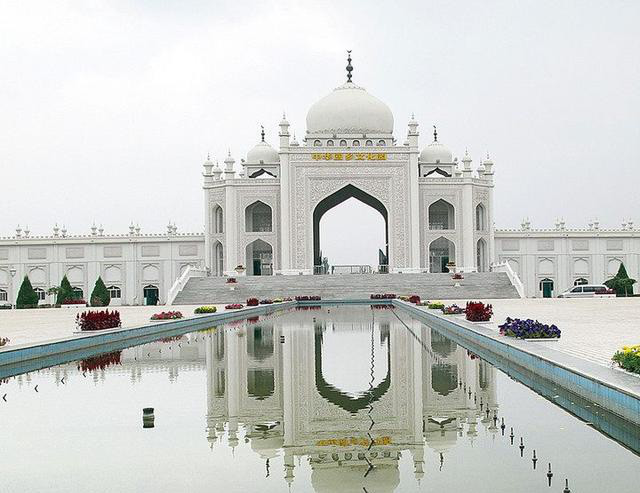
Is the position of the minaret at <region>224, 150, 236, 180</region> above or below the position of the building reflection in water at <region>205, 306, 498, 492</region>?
above

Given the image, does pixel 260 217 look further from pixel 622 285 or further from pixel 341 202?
pixel 622 285

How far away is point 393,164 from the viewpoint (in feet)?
107

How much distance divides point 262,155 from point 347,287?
446 inches

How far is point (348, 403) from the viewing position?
18.1 feet

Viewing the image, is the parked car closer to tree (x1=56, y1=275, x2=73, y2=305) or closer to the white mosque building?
the white mosque building

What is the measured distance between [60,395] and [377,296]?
1961cm

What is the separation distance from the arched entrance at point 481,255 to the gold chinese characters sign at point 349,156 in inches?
231

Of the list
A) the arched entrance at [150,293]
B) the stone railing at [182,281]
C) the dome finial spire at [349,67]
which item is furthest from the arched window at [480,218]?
the arched entrance at [150,293]

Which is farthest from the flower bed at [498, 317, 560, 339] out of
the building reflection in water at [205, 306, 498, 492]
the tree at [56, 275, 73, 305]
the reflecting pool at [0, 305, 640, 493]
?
the tree at [56, 275, 73, 305]

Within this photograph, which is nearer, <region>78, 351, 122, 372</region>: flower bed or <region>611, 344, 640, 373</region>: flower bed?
<region>611, 344, 640, 373</region>: flower bed

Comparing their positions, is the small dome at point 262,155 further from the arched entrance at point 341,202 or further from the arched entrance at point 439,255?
the arched entrance at point 439,255

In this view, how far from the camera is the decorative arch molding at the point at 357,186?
106ft

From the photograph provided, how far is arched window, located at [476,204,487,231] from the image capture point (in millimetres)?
34219

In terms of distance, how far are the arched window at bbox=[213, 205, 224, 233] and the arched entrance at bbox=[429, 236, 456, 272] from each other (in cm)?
880
